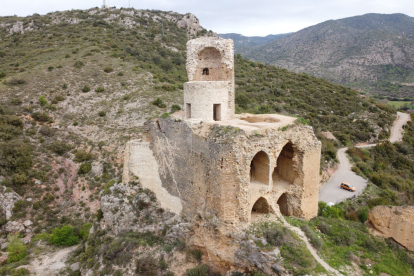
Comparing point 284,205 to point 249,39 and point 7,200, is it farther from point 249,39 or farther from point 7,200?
point 249,39

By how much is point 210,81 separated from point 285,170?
6.08m

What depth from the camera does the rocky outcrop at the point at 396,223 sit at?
41.4 ft

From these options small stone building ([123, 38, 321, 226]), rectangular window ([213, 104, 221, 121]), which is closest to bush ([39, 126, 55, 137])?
small stone building ([123, 38, 321, 226])

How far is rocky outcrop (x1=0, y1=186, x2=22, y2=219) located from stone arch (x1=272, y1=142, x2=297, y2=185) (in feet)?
69.5

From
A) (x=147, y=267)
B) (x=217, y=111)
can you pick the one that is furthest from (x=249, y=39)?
(x=147, y=267)

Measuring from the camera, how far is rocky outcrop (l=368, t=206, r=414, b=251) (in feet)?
41.4

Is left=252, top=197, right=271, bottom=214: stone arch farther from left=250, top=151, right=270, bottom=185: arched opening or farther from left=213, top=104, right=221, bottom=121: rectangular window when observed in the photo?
left=213, top=104, right=221, bottom=121: rectangular window

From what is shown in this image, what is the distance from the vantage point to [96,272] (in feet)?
49.0

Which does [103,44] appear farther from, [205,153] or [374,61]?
[374,61]

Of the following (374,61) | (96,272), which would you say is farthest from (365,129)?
(374,61)

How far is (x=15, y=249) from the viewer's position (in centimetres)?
1942

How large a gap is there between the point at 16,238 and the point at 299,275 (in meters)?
20.0

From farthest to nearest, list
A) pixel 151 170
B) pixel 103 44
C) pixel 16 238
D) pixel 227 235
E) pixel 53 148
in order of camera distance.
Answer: pixel 103 44 < pixel 53 148 < pixel 16 238 < pixel 151 170 < pixel 227 235

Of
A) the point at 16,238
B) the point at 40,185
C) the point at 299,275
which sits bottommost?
the point at 16,238
